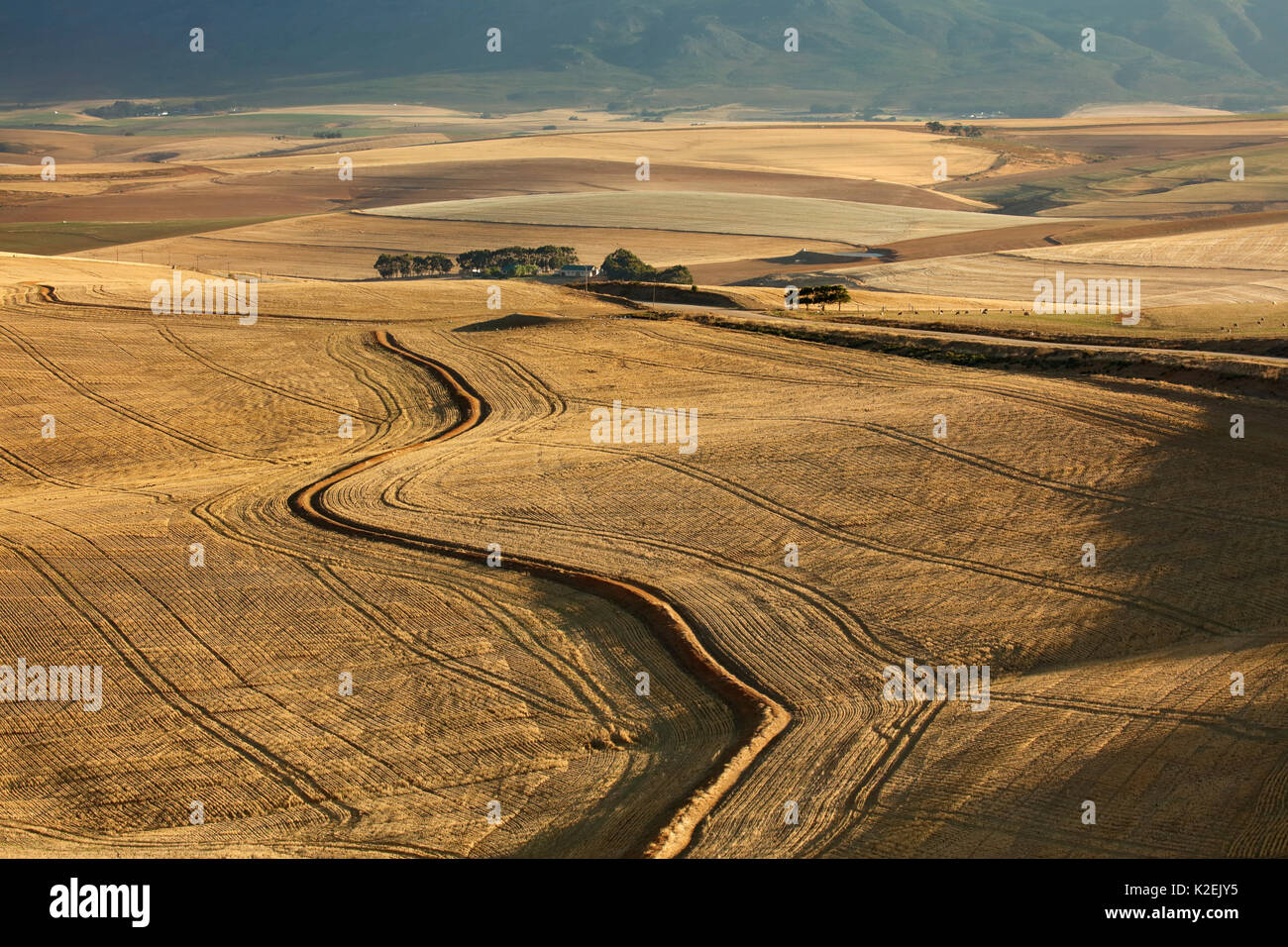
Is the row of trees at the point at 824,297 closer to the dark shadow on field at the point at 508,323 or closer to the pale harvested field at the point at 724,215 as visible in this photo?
the dark shadow on field at the point at 508,323

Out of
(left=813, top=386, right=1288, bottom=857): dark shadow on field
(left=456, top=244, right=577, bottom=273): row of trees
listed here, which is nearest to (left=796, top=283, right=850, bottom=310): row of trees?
(left=813, top=386, right=1288, bottom=857): dark shadow on field

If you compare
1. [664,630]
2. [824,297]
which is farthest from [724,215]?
[664,630]

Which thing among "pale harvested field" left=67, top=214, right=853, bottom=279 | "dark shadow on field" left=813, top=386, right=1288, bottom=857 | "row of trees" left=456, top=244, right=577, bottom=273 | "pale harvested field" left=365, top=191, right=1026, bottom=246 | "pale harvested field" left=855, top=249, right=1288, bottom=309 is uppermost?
"pale harvested field" left=365, top=191, right=1026, bottom=246

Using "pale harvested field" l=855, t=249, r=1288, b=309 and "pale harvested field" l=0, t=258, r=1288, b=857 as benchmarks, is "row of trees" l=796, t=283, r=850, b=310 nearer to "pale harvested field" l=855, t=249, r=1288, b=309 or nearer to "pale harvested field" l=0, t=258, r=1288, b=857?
"pale harvested field" l=855, t=249, r=1288, b=309

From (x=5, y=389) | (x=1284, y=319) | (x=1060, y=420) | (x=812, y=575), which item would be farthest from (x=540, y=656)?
(x=1284, y=319)

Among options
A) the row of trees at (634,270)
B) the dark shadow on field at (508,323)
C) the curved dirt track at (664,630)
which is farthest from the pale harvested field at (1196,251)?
the curved dirt track at (664,630)

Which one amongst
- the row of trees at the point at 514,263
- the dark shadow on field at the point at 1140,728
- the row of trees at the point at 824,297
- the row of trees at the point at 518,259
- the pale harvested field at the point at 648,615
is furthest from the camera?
the row of trees at the point at 518,259
